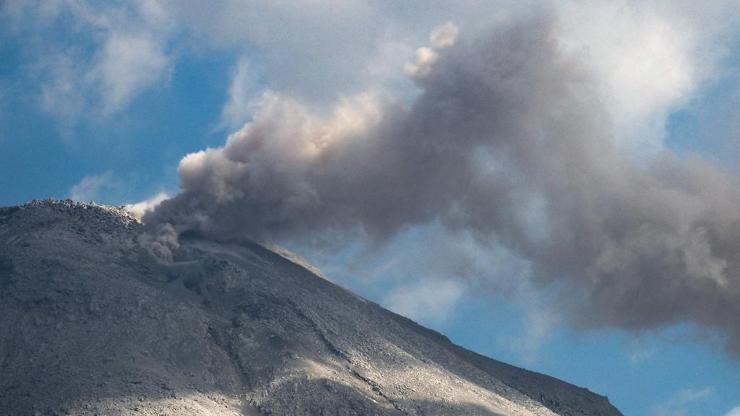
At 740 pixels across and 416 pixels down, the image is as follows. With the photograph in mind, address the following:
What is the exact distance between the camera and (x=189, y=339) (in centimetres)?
7150

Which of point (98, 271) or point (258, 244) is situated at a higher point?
point (258, 244)

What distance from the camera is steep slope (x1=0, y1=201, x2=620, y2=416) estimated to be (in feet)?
207

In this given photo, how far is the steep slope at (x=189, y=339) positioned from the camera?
6300cm

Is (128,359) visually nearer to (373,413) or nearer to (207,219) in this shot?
(373,413)

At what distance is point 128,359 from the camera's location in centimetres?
6581

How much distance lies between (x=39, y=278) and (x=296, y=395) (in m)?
24.7

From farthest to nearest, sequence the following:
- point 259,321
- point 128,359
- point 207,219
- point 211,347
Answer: point 207,219
point 259,321
point 211,347
point 128,359

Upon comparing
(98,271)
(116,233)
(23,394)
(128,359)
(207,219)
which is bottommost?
(23,394)

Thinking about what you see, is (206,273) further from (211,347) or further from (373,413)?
(373,413)

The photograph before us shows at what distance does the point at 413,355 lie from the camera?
81938 millimetres

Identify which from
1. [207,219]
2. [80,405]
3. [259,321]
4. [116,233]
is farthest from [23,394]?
[207,219]

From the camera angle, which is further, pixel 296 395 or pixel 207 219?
pixel 207 219

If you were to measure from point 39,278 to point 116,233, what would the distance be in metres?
15.3

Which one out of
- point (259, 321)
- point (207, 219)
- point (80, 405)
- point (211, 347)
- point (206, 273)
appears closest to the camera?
point (80, 405)
